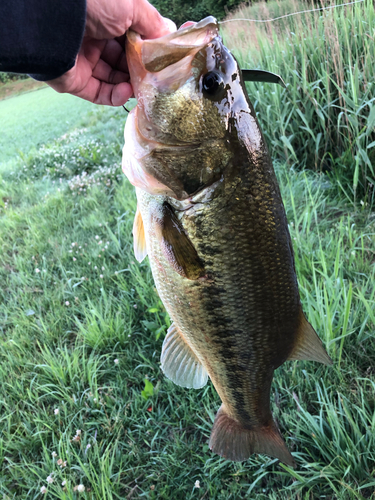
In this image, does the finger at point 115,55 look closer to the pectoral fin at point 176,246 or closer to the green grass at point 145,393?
the pectoral fin at point 176,246

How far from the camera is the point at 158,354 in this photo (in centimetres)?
230

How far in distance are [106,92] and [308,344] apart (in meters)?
1.58

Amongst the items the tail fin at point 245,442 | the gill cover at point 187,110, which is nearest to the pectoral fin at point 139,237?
the gill cover at point 187,110

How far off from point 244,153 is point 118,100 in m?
0.96

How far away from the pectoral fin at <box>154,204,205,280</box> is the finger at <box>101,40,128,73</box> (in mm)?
1015

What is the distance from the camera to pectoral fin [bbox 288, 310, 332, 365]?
1.21m

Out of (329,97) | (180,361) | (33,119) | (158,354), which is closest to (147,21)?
(180,361)

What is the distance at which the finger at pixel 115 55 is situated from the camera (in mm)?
1578

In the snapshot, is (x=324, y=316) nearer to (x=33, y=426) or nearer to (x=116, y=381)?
(x=116, y=381)

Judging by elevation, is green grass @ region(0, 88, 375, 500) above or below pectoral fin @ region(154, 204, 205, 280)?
below

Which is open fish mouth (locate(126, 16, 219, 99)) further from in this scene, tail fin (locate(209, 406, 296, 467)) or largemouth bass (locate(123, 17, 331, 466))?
tail fin (locate(209, 406, 296, 467))

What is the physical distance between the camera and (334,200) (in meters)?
3.18

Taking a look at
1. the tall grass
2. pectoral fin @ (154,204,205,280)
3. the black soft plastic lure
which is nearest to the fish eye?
the black soft plastic lure

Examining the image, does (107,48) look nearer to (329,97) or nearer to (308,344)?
(308,344)
